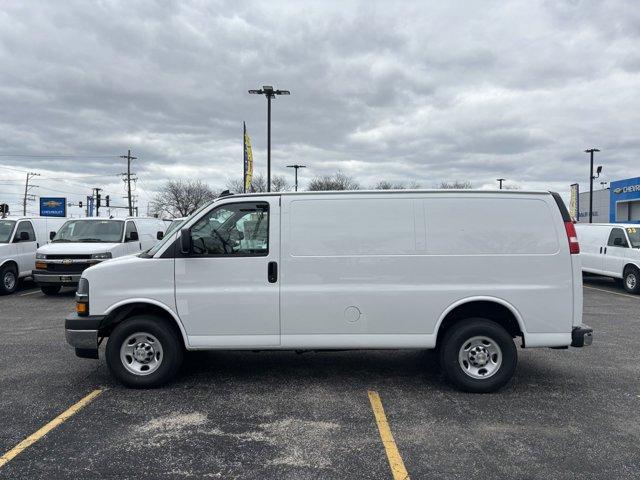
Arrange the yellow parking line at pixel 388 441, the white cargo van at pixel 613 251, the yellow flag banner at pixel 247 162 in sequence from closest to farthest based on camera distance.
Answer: the yellow parking line at pixel 388 441, the white cargo van at pixel 613 251, the yellow flag banner at pixel 247 162

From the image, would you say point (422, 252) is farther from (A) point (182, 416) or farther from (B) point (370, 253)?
(A) point (182, 416)

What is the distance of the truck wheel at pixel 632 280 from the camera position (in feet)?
44.2

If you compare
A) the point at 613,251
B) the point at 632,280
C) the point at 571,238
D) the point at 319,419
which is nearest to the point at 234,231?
the point at 319,419

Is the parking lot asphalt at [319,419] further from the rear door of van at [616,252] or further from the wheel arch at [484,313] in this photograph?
the rear door of van at [616,252]

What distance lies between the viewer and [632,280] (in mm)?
13672

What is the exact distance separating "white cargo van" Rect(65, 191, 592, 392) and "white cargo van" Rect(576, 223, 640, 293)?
10.1 m

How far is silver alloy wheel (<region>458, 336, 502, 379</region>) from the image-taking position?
17.3ft

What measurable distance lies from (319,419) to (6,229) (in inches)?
483

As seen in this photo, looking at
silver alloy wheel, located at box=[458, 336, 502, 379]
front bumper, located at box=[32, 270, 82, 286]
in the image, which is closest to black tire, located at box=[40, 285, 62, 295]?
front bumper, located at box=[32, 270, 82, 286]

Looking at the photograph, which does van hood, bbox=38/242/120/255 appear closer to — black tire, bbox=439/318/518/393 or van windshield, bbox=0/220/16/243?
van windshield, bbox=0/220/16/243

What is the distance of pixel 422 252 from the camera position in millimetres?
5250

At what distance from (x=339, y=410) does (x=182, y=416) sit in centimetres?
147

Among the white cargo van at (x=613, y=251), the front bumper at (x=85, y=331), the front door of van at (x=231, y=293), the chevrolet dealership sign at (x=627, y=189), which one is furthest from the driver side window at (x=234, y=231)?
the chevrolet dealership sign at (x=627, y=189)

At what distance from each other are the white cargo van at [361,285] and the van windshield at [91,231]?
8.57 metres
